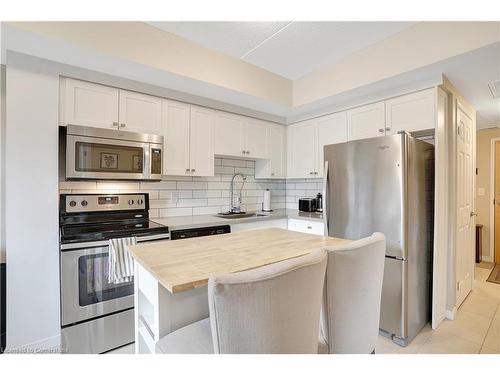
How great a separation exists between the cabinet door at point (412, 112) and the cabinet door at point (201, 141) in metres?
1.80

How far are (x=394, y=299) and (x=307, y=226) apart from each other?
1156mm

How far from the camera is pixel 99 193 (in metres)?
2.31

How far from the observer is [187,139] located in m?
2.66

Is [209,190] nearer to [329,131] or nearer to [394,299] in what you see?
[329,131]

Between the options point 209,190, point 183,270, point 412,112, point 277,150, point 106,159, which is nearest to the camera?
point 183,270

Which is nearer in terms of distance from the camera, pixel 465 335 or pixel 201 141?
pixel 465 335

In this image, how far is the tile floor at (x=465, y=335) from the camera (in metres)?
1.94

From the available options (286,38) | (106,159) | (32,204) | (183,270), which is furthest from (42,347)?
(286,38)

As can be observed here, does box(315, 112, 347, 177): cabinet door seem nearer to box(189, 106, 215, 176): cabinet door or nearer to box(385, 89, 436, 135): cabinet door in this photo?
box(385, 89, 436, 135): cabinet door
